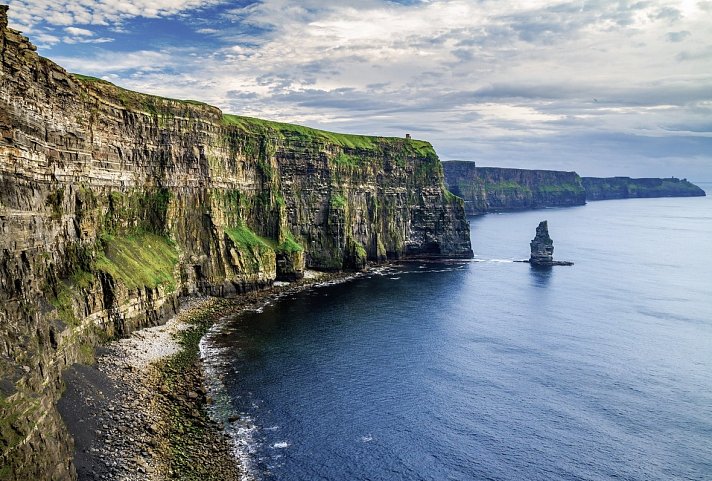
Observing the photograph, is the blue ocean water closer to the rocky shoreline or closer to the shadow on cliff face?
the rocky shoreline

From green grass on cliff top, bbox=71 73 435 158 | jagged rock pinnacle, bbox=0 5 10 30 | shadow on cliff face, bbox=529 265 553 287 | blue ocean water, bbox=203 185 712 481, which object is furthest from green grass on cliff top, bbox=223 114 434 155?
jagged rock pinnacle, bbox=0 5 10 30

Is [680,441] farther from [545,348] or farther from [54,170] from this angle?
[54,170]

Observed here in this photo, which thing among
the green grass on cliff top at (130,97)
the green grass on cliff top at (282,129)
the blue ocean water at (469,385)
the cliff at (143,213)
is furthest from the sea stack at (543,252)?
the green grass on cliff top at (130,97)

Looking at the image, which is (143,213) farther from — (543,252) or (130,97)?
(543,252)

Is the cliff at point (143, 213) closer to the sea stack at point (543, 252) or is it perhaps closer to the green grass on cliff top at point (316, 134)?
the green grass on cliff top at point (316, 134)

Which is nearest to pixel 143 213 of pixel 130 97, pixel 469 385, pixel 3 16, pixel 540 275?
pixel 130 97

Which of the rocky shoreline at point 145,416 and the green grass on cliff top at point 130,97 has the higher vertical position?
the green grass on cliff top at point 130,97

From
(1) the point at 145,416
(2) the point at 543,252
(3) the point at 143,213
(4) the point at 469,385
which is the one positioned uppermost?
(3) the point at 143,213
